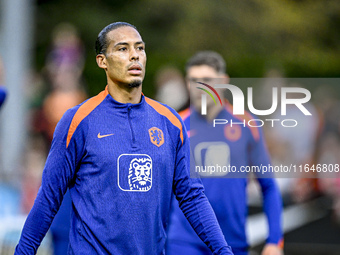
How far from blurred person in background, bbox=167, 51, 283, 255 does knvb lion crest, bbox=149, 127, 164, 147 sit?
1.73 meters

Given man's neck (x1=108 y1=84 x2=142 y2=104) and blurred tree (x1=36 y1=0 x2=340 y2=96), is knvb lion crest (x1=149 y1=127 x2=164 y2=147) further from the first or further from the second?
blurred tree (x1=36 y1=0 x2=340 y2=96)

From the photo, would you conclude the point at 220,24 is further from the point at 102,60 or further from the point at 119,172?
the point at 119,172

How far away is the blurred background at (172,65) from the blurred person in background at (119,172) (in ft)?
6.99

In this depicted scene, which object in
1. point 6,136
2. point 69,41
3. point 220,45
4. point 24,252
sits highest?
point 220,45

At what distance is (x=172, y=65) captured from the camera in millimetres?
18344

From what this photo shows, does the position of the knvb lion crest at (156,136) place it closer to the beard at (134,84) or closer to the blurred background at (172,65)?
the beard at (134,84)

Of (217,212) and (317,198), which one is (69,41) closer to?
(317,198)

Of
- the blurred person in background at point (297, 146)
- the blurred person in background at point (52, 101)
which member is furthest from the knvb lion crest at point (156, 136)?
the blurred person in background at point (297, 146)

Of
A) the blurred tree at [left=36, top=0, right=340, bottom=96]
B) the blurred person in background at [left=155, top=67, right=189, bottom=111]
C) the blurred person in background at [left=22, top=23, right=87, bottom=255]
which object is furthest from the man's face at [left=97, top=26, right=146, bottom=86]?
the blurred tree at [left=36, top=0, right=340, bottom=96]

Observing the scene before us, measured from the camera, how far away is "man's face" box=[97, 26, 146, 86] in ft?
14.9

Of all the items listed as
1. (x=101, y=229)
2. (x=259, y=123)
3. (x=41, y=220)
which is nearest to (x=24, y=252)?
(x=41, y=220)

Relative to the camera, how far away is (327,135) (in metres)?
11.4

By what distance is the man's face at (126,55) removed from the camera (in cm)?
455

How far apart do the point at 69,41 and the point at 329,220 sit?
19.5 feet
